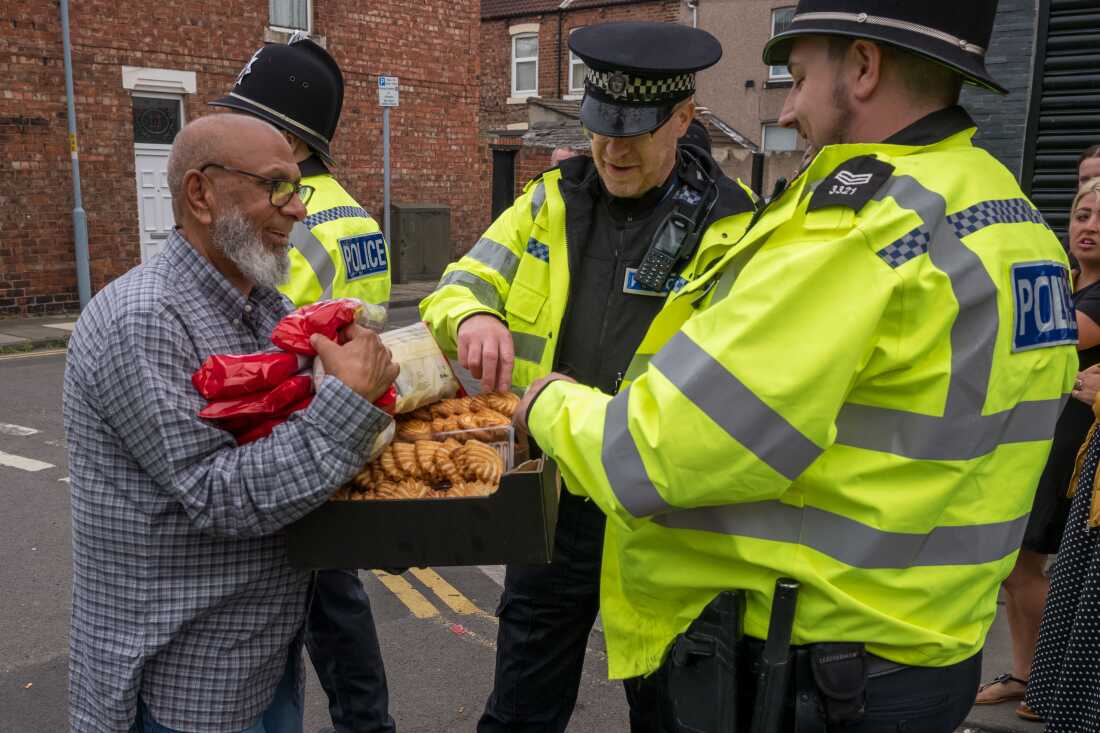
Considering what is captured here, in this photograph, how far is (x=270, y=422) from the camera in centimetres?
198

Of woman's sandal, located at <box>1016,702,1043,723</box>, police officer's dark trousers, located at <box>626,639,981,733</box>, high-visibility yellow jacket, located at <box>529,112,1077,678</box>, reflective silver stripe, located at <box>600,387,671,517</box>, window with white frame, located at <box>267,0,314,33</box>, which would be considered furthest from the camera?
window with white frame, located at <box>267,0,314,33</box>

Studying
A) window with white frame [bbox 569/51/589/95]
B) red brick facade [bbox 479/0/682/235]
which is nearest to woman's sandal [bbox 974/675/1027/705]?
red brick facade [bbox 479/0/682/235]

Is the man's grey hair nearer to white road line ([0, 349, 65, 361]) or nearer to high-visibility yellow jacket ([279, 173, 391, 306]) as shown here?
high-visibility yellow jacket ([279, 173, 391, 306])

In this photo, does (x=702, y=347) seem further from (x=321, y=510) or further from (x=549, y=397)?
(x=321, y=510)

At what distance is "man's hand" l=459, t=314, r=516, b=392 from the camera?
8.20 feet

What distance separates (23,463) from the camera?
6848mm

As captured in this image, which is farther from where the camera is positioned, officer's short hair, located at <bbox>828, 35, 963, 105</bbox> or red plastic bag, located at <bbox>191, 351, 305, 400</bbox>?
red plastic bag, located at <bbox>191, 351, 305, 400</bbox>

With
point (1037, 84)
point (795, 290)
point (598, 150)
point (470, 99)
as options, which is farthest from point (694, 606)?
point (470, 99)

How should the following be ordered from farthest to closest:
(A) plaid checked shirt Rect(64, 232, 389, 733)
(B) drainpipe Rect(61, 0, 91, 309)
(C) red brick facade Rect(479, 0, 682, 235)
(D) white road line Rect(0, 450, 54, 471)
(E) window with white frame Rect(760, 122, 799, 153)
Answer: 1. (C) red brick facade Rect(479, 0, 682, 235)
2. (E) window with white frame Rect(760, 122, 799, 153)
3. (B) drainpipe Rect(61, 0, 91, 309)
4. (D) white road line Rect(0, 450, 54, 471)
5. (A) plaid checked shirt Rect(64, 232, 389, 733)

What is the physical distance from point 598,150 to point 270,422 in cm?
134

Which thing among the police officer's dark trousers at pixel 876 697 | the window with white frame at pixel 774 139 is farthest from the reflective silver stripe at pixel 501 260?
the window with white frame at pixel 774 139

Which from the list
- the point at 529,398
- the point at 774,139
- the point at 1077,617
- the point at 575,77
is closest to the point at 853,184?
the point at 529,398

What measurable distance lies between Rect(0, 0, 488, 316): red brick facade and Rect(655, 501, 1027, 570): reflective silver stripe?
1345cm

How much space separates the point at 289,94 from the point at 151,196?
12.3 m
